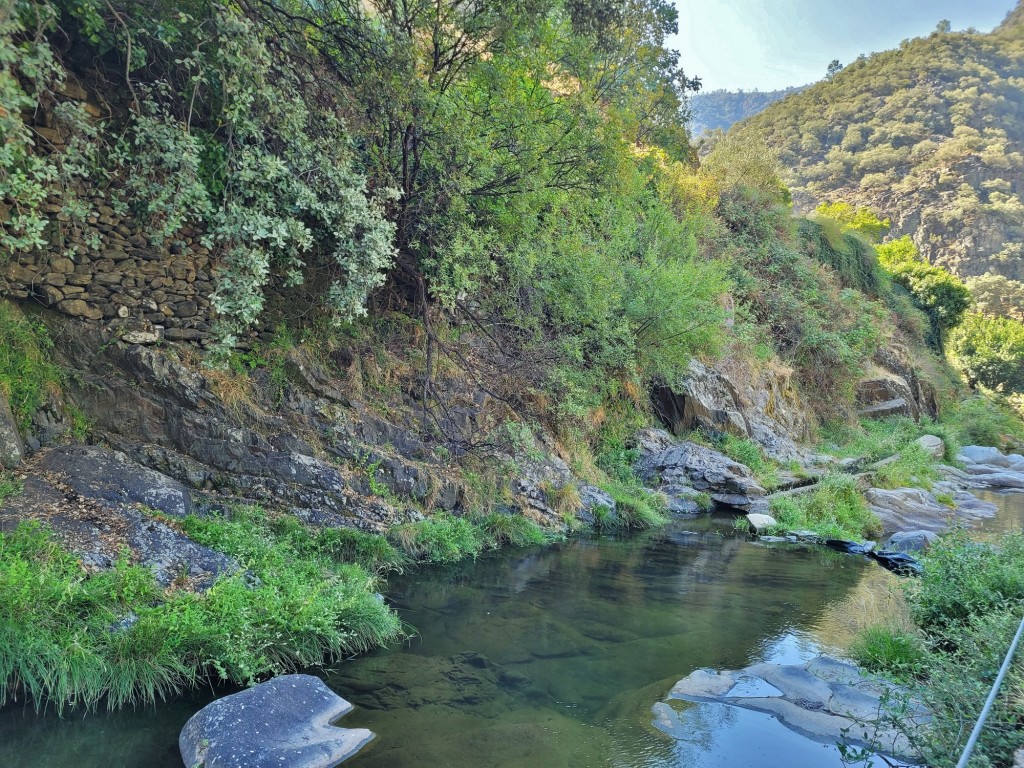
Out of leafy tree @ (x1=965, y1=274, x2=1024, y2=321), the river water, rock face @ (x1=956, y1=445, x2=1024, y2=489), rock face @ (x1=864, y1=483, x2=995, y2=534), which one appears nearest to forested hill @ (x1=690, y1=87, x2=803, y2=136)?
leafy tree @ (x1=965, y1=274, x2=1024, y2=321)

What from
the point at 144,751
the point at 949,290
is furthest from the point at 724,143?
the point at 144,751

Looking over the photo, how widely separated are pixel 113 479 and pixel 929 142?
76452 mm

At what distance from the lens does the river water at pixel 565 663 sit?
158 inches

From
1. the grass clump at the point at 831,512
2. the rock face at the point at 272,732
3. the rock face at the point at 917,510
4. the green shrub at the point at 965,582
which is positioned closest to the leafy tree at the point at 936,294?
the rock face at the point at 917,510

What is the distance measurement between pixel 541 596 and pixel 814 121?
75.0 m

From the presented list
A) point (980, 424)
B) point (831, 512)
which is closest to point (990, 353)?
point (980, 424)

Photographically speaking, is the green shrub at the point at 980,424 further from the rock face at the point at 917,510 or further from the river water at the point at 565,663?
the river water at the point at 565,663

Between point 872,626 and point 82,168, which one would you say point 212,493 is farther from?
point 872,626

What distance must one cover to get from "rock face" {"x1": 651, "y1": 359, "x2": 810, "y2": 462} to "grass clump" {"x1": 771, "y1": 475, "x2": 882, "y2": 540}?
3.36 m

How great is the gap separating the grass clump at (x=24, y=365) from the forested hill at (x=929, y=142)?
212ft

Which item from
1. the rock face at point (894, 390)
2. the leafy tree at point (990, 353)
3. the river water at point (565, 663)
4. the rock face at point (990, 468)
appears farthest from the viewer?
the leafy tree at point (990, 353)

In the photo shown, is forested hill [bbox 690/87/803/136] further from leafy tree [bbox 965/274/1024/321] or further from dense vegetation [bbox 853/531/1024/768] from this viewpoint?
dense vegetation [bbox 853/531/1024/768]

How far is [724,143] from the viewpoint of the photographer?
28.2 metres

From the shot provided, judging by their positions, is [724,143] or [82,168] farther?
[724,143]
